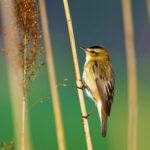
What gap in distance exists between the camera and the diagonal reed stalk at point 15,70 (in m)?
1.68

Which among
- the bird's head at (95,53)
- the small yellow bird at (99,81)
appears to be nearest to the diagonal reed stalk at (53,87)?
the small yellow bird at (99,81)

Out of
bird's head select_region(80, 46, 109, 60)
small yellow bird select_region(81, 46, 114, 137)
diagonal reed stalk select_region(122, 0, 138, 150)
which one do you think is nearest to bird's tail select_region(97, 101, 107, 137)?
small yellow bird select_region(81, 46, 114, 137)

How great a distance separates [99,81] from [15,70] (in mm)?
727

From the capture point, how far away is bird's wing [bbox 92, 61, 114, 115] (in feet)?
7.52

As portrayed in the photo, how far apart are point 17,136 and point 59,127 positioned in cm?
37

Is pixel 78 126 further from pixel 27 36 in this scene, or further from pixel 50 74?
Result: pixel 27 36

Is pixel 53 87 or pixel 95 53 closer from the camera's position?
pixel 53 87

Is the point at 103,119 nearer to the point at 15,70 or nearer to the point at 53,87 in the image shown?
the point at 53,87

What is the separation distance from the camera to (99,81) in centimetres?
234

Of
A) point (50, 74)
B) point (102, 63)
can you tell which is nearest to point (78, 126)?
point (102, 63)

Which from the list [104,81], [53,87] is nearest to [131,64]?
[104,81]

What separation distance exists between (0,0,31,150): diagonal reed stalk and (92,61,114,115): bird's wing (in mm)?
393

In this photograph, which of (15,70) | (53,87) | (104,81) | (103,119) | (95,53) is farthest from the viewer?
(95,53)

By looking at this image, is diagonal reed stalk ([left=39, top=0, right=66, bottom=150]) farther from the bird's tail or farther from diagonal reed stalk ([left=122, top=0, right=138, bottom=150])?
diagonal reed stalk ([left=122, top=0, right=138, bottom=150])
